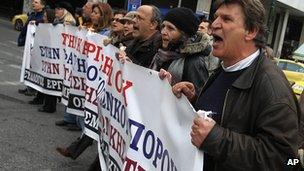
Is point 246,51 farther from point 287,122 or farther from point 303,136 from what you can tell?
point 303,136

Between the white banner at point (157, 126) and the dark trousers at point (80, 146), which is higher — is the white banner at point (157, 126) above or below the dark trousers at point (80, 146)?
above

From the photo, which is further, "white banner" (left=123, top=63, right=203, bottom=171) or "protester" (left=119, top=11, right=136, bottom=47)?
"protester" (left=119, top=11, right=136, bottom=47)

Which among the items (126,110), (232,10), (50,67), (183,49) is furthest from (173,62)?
(50,67)

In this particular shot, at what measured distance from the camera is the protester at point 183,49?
380 cm

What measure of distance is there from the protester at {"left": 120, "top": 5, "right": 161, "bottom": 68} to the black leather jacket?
7.89ft

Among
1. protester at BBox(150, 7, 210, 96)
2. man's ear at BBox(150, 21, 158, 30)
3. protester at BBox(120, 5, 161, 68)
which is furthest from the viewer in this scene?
man's ear at BBox(150, 21, 158, 30)

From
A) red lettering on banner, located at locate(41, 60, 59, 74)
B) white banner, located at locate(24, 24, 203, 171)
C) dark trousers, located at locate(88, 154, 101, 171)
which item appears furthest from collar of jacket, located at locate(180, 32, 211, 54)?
red lettering on banner, located at locate(41, 60, 59, 74)

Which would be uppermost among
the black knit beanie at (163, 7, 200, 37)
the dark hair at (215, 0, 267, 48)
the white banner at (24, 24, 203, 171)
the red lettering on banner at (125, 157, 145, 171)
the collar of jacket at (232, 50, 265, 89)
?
the dark hair at (215, 0, 267, 48)

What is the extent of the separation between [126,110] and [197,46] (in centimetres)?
72

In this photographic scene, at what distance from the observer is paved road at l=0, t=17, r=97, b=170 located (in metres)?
5.67

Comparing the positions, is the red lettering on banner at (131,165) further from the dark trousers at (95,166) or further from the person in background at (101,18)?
the person in background at (101,18)

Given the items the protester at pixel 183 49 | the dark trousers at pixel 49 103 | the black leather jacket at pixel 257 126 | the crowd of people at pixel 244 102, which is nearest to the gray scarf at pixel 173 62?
the protester at pixel 183 49

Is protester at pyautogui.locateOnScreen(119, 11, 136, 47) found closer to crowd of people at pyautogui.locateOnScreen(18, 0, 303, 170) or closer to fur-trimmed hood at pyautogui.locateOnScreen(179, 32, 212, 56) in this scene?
fur-trimmed hood at pyautogui.locateOnScreen(179, 32, 212, 56)

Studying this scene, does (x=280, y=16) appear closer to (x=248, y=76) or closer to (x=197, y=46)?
(x=197, y=46)
